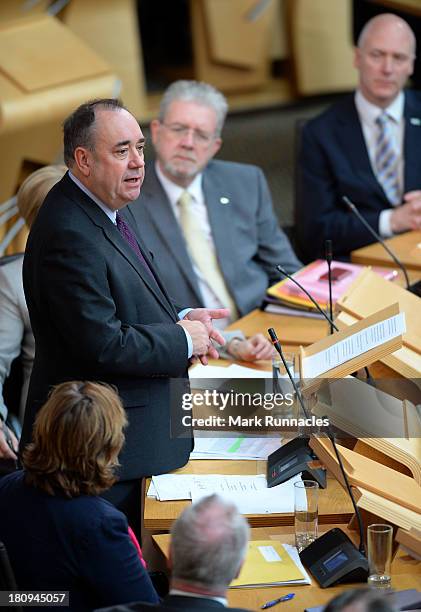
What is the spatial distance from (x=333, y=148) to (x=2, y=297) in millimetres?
1908

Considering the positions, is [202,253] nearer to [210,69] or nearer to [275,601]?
[275,601]

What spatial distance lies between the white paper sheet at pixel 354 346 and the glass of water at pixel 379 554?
1.34 ft

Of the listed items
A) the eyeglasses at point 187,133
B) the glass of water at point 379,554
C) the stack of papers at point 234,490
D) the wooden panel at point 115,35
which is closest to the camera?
the glass of water at point 379,554

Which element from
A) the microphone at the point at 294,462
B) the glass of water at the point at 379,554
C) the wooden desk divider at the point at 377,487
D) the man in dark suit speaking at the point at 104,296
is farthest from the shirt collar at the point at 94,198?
the glass of water at the point at 379,554

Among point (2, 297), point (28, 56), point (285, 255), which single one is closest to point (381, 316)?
point (2, 297)

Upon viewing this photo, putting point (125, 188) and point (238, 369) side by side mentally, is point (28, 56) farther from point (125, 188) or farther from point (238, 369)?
point (125, 188)

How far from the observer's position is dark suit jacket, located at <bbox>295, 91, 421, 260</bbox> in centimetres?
441

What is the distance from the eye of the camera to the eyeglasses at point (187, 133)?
3.70 metres

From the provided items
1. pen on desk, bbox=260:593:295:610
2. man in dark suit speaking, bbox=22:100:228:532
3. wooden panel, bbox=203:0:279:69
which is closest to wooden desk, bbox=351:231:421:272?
man in dark suit speaking, bbox=22:100:228:532

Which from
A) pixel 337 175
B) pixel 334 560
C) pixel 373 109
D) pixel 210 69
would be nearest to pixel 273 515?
pixel 334 560

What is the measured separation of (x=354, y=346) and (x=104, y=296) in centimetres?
58

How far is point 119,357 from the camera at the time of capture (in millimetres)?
2418

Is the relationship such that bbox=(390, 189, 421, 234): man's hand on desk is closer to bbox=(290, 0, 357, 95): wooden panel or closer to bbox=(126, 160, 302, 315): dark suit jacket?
bbox=(126, 160, 302, 315): dark suit jacket

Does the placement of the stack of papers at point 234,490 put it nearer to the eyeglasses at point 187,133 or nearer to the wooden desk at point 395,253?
the eyeglasses at point 187,133
